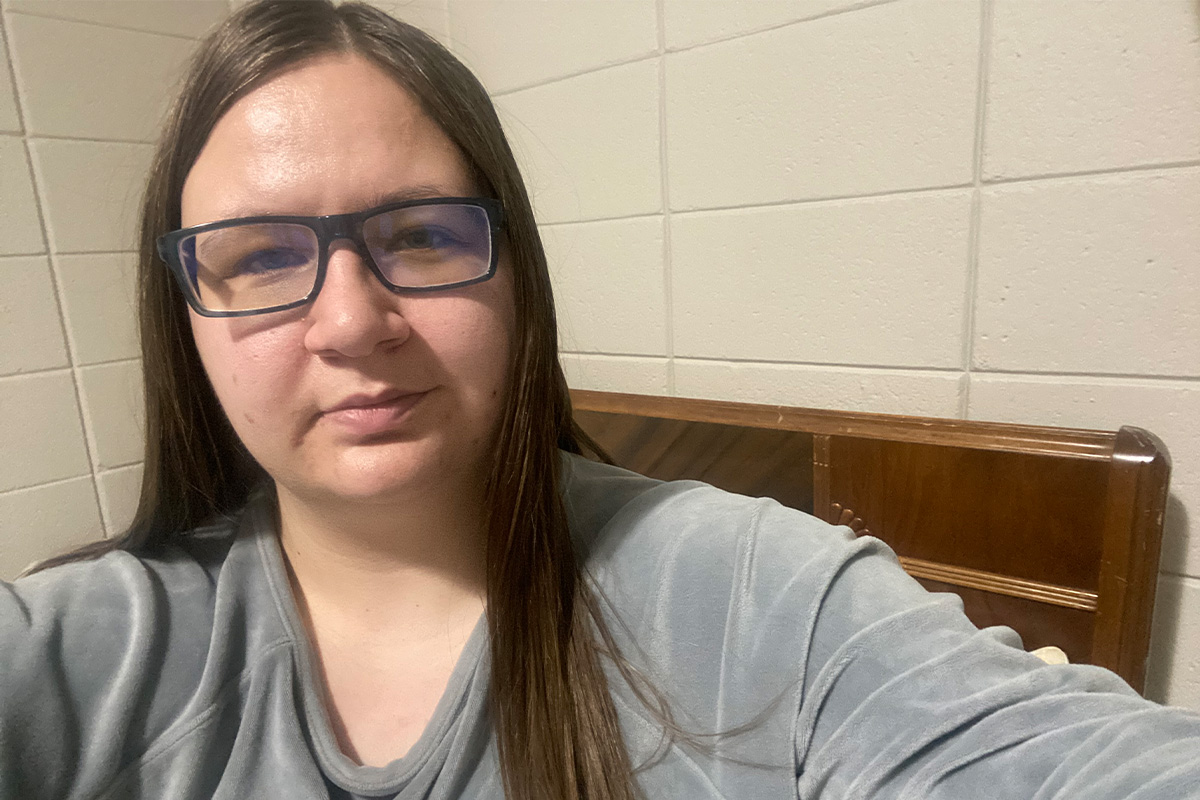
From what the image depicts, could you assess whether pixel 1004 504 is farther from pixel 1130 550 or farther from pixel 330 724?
pixel 330 724

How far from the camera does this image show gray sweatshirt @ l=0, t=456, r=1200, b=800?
0.50 metres

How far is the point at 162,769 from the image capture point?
0.59 metres

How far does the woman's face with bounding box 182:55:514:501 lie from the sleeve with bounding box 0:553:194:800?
8.4 inches

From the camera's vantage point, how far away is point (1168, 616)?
926 mm

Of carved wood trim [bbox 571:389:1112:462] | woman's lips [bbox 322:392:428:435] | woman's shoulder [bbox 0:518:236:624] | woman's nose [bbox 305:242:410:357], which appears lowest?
woman's shoulder [bbox 0:518:236:624]

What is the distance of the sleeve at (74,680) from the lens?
0.56 meters

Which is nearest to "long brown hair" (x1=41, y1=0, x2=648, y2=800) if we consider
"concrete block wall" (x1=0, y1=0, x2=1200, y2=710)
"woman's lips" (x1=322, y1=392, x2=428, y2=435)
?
"woman's lips" (x1=322, y1=392, x2=428, y2=435)

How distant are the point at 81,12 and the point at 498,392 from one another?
5.55ft

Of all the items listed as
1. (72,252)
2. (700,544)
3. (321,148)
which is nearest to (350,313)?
(321,148)

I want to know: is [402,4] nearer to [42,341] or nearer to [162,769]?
[42,341]

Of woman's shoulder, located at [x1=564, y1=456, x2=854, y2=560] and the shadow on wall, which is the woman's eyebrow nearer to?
woman's shoulder, located at [x1=564, y1=456, x2=854, y2=560]

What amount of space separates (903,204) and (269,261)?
3.03 ft

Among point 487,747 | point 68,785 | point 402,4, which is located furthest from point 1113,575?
point 402,4

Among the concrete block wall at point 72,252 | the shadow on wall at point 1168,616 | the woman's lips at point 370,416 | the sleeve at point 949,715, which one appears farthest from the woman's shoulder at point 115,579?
the shadow on wall at point 1168,616
